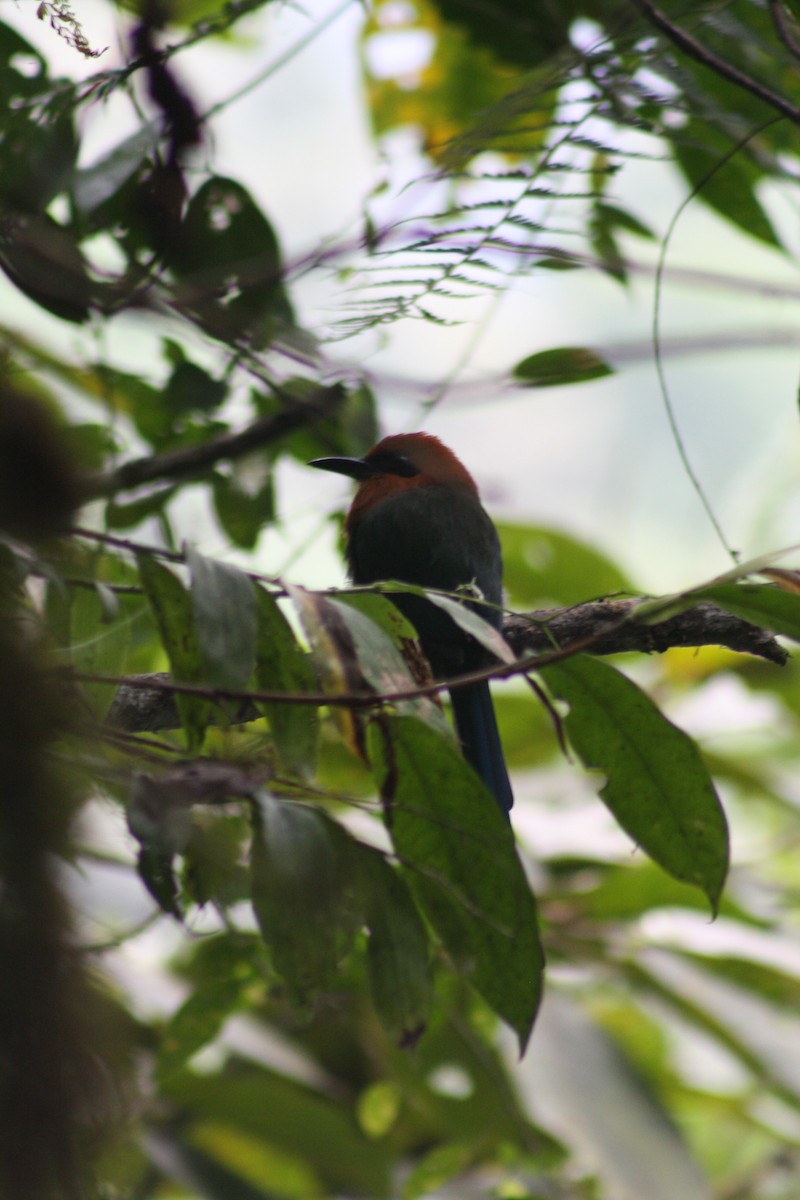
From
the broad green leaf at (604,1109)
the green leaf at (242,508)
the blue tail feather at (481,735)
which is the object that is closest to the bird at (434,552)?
the blue tail feather at (481,735)

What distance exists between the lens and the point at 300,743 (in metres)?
1.06

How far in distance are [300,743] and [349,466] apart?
166 centimetres

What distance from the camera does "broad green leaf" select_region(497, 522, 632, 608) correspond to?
11.0 ft

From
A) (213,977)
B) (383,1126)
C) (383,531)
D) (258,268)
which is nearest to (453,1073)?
(383,1126)

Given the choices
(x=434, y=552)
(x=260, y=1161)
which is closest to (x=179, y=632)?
(x=434, y=552)

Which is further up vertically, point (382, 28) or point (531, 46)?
point (382, 28)

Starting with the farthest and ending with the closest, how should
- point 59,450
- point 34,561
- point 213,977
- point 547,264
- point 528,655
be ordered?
point 213,977 → point 547,264 → point 528,655 → point 34,561 → point 59,450

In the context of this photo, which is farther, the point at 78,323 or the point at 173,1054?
the point at 173,1054

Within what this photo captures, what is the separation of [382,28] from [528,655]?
2.41 m

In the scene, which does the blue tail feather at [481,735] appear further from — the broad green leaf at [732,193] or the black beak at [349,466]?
the broad green leaf at [732,193]

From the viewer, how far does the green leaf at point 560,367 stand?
168 centimetres

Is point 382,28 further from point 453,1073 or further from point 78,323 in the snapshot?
point 453,1073

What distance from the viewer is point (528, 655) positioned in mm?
1166

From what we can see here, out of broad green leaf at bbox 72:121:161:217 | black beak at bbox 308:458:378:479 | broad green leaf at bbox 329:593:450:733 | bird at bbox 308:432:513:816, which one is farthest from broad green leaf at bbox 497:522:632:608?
broad green leaf at bbox 329:593:450:733
